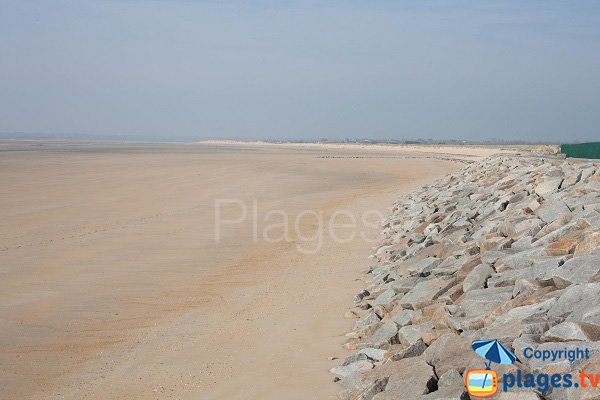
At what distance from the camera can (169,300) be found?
330 inches

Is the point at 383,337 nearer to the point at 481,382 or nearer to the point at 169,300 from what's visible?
the point at 481,382

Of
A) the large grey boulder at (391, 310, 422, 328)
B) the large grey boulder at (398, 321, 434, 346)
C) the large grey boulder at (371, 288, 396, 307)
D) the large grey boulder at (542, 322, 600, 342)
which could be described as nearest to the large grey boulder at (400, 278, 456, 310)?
the large grey boulder at (391, 310, 422, 328)

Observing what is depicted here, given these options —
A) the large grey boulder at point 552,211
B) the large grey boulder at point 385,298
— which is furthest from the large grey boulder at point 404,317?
the large grey boulder at point 552,211

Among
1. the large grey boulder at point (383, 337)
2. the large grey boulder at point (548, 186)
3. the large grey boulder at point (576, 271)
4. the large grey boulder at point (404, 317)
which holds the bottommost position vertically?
the large grey boulder at point (383, 337)

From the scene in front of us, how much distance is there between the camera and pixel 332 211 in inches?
672

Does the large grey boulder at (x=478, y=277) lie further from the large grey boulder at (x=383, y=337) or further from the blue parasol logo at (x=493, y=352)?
the blue parasol logo at (x=493, y=352)

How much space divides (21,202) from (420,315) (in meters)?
15.6

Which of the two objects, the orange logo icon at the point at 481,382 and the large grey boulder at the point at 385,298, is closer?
the orange logo icon at the point at 481,382

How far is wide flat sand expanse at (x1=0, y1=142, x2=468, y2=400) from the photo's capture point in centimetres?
563

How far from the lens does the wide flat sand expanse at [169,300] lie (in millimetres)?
5629

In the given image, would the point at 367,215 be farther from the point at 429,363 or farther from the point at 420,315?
the point at 429,363

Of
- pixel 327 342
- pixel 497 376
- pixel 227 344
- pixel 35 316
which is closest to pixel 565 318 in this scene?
pixel 497 376

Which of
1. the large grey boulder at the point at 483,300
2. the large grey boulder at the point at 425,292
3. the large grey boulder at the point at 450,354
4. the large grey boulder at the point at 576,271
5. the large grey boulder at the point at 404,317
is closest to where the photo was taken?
the large grey boulder at the point at 450,354

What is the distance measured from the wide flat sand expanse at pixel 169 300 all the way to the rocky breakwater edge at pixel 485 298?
458 millimetres
